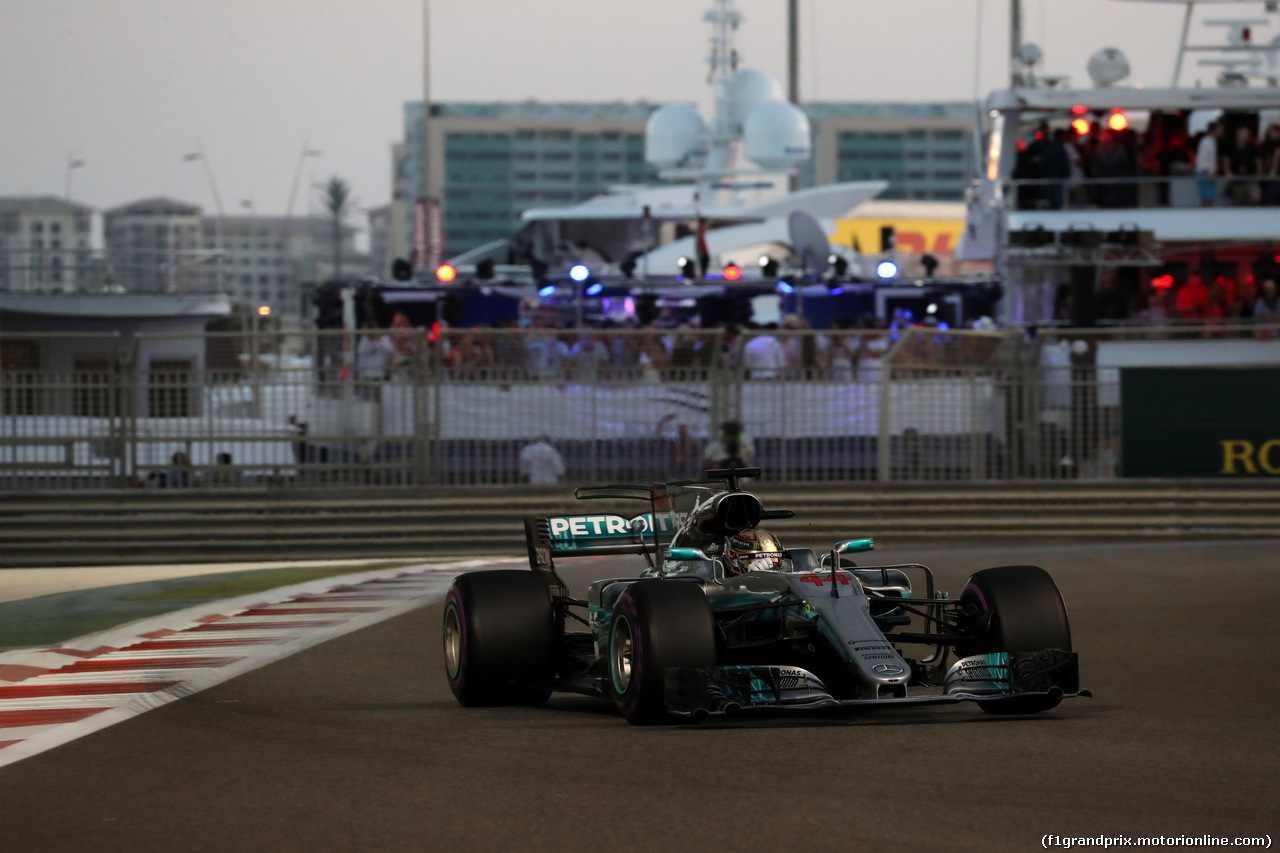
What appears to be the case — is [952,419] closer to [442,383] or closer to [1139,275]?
[442,383]

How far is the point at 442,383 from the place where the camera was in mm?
17938

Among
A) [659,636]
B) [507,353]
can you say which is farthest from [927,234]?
[659,636]

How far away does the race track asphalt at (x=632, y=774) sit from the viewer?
5672mm

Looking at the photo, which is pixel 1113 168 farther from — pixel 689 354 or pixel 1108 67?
pixel 689 354

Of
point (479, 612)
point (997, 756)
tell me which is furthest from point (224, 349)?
point (997, 756)

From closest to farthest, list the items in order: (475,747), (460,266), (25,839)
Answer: (25,839) < (475,747) < (460,266)

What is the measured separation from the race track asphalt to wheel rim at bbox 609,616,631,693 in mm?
191

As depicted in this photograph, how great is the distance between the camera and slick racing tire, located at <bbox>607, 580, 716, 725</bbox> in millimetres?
7527

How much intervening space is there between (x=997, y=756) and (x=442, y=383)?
1165 centimetres

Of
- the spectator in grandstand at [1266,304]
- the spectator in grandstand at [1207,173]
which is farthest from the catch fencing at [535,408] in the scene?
the spectator in grandstand at [1207,173]

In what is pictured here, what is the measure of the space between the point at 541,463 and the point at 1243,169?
39.5ft

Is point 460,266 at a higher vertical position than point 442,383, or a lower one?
higher

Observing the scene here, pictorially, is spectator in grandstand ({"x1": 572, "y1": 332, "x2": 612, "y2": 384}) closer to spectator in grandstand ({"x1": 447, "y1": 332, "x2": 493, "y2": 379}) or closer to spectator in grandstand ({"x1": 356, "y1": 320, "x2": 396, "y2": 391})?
spectator in grandstand ({"x1": 447, "y1": 332, "x2": 493, "y2": 379})


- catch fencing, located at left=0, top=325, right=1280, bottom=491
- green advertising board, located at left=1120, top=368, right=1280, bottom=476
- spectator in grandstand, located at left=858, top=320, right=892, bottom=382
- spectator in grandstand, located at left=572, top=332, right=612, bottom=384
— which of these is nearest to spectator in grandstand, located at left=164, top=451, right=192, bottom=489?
catch fencing, located at left=0, top=325, right=1280, bottom=491
